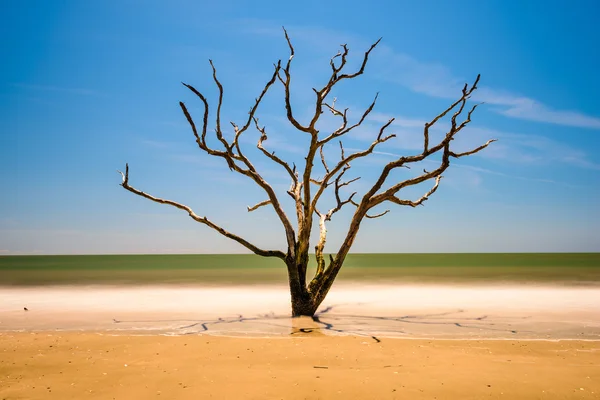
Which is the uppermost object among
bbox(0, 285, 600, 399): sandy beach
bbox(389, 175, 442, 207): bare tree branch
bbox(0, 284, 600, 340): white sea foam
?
bbox(389, 175, 442, 207): bare tree branch

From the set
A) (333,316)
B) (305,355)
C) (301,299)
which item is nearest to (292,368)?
(305,355)

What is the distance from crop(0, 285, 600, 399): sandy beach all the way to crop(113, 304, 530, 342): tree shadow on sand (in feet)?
0.08

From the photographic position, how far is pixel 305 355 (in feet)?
17.5

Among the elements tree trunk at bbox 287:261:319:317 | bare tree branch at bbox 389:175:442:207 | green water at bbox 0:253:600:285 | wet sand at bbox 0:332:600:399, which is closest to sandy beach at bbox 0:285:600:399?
wet sand at bbox 0:332:600:399

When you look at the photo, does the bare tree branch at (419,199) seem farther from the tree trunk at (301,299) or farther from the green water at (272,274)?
the green water at (272,274)

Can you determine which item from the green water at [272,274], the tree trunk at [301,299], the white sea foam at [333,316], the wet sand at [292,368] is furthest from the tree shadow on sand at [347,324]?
the green water at [272,274]

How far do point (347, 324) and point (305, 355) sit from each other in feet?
10.3

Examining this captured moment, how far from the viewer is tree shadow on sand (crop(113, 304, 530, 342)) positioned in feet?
24.3

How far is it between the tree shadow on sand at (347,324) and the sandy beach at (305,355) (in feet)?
0.08

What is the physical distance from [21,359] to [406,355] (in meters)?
4.58

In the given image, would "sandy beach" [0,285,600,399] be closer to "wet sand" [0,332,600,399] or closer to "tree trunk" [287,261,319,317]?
"wet sand" [0,332,600,399]

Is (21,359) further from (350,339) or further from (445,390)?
(445,390)

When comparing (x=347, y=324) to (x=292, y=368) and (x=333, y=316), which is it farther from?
(x=292, y=368)

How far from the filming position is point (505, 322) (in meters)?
8.51
